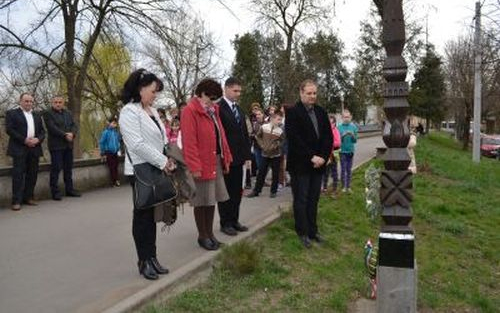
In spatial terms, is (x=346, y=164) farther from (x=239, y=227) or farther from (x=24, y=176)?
(x=24, y=176)

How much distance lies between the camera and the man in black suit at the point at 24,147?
10.1 meters

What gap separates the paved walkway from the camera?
206 inches

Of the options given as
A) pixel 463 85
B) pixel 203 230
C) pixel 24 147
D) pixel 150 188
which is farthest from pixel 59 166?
pixel 463 85

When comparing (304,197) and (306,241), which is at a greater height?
(304,197)

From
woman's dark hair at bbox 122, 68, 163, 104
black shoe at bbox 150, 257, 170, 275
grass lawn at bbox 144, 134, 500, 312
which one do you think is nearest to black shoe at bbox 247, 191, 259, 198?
grass lawn at bbox 144, 134, 500, 312

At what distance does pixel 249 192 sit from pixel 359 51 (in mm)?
39178

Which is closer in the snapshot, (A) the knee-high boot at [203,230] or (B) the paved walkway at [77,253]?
(B) the paved walkway at [77,253]

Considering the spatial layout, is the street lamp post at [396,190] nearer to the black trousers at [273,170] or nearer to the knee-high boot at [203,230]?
the knee-high boot at [203,230]

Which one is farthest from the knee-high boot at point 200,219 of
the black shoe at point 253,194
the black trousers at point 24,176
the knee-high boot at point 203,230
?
the black trousers at point 24,176

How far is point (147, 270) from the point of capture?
227 inches

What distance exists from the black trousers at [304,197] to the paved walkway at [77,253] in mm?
942

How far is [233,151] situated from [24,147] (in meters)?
4.44

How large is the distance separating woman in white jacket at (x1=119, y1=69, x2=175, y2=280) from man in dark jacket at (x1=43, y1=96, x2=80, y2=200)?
5.78 meters

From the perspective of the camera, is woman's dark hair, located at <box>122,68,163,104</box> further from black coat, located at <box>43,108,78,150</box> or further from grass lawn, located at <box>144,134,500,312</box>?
black coat, located at <box>43,108,78,150</box>
